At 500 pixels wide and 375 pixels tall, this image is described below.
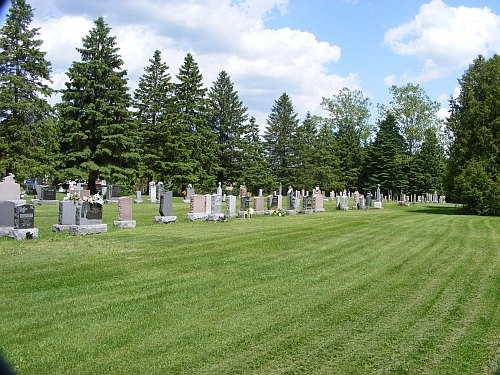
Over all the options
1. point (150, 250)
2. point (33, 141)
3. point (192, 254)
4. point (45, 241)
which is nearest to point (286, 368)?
point (192, 254)

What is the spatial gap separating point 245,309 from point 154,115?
4698 centimetres

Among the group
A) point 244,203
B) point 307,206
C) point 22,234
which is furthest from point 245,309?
point 307,206

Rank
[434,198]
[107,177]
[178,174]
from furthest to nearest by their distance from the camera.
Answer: [434,198] < [178,174] < [107,177]

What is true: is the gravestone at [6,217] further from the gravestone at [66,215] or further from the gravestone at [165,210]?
the gravestone at [165,210]

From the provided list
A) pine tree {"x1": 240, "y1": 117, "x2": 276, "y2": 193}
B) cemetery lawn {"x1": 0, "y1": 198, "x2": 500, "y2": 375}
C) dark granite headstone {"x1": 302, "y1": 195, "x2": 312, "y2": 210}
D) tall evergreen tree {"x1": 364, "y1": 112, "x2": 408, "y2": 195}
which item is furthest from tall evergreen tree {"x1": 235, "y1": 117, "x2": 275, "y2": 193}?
cemetery lawn {"x1": 0, "y1": 198, "x2": 500, "y2": 375}

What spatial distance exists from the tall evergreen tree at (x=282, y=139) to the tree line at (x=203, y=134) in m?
0.15

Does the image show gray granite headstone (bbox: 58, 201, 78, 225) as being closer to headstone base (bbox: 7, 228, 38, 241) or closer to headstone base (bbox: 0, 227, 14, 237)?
headstone base (bbox: 7, 228, 38, 241)

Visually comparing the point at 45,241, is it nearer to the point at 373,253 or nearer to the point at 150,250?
the point at 150,250

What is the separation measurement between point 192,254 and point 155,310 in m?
4.14

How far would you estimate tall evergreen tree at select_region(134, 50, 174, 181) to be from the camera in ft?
151

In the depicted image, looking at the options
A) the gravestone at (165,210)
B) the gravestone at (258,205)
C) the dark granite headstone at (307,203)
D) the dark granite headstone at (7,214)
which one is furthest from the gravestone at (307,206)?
the dark granite headstone at (7,214)

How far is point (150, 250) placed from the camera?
10422 millimetres

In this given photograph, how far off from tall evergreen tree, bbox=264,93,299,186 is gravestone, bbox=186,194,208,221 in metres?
41.9

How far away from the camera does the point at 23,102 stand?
35.2 m
